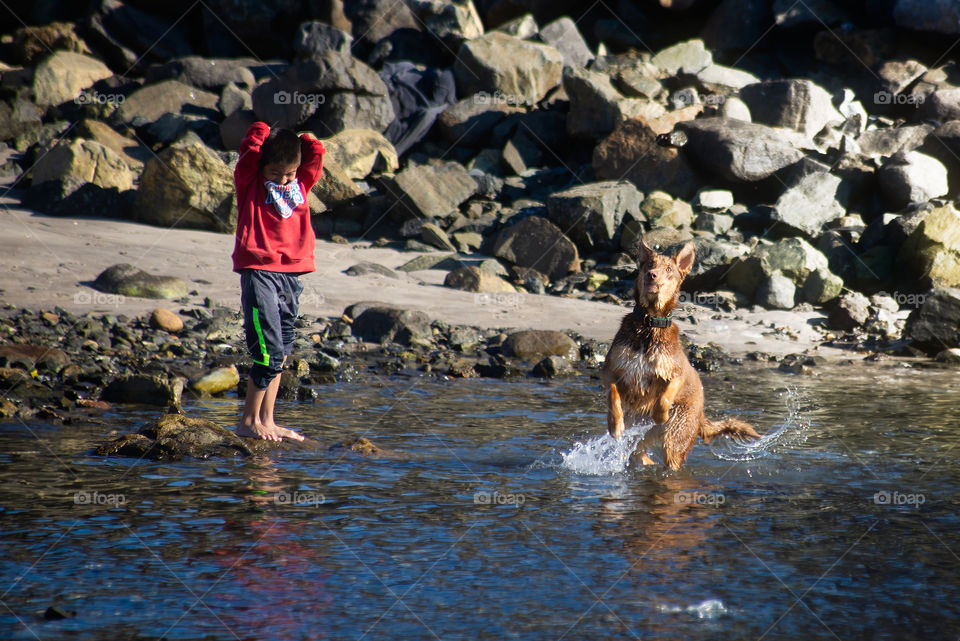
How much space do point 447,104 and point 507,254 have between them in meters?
9.57

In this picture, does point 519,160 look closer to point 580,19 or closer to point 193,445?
point 580,19

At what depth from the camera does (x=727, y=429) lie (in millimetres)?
7051

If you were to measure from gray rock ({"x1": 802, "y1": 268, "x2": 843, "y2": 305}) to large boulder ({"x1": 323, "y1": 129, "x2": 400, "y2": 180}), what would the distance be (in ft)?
32.7

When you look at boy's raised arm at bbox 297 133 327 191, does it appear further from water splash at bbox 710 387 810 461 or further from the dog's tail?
water splash at bbox 710 387 810 461

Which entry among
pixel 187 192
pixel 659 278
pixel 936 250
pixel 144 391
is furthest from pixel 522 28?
pixel 659 278

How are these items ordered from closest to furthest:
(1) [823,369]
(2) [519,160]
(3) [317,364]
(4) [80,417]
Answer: (4) [80,417], (3) [317,364], (1) [823,369], (2) [519,160]

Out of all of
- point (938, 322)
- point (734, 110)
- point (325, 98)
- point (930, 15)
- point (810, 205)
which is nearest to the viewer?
point (938, 322)

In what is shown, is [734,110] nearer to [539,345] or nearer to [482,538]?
[539,345]

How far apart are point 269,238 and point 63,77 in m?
23.2

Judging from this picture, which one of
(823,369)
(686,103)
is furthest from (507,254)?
(686,103)

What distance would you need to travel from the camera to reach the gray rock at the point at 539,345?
1217cm

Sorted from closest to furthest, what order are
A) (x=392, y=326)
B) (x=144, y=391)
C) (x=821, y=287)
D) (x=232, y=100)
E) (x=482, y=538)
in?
1. (x=482, y=538)
2. (x=144, y=391)
3. (x=392, y=326)
4. (x=821, y=287)
5. (x=232, y=100)

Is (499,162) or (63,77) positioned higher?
(63,77)

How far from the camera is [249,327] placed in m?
6.70
